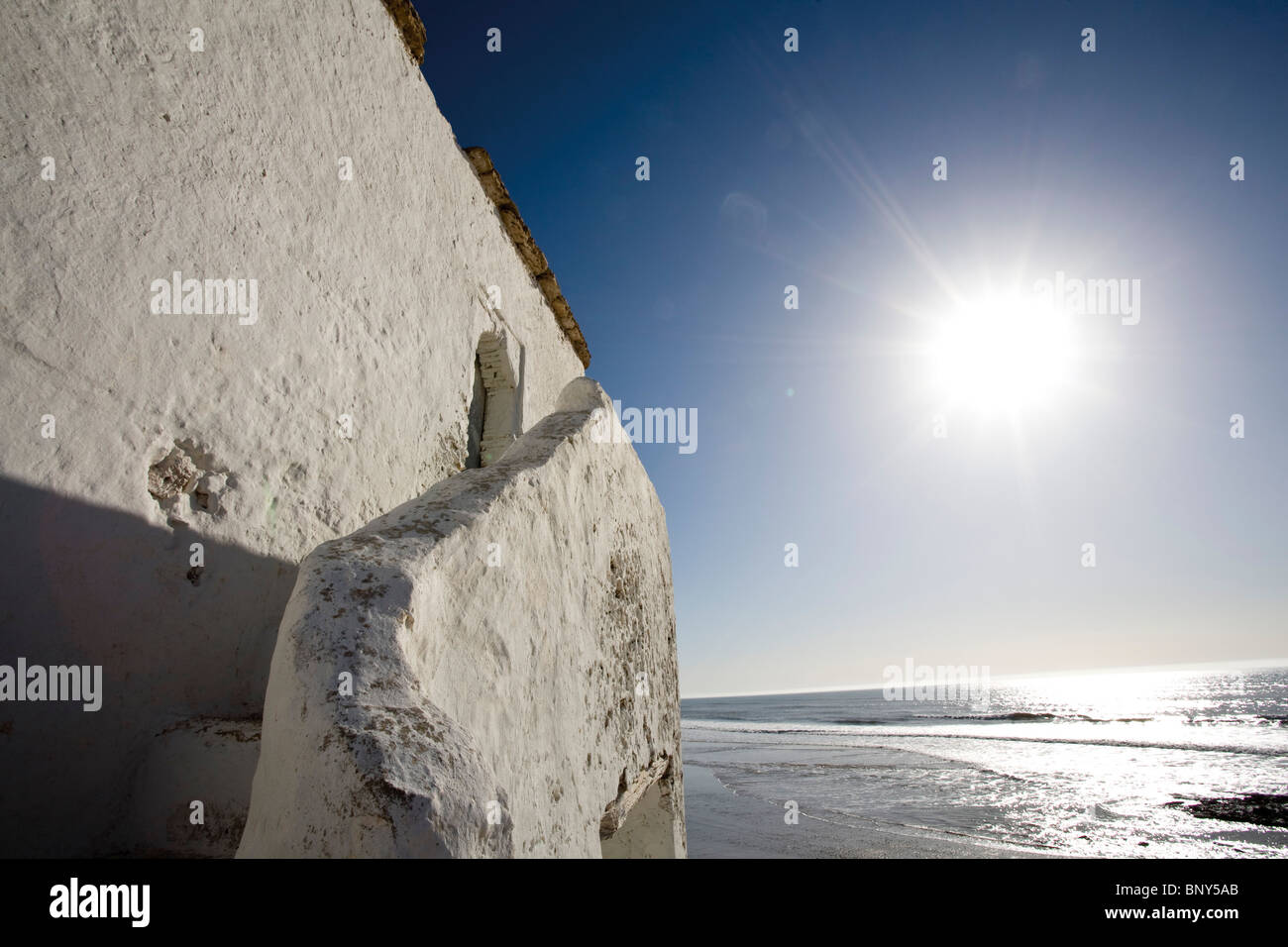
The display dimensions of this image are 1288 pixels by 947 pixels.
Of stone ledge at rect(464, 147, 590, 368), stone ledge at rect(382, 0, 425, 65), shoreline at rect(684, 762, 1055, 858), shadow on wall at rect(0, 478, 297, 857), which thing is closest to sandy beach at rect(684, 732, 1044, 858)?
shoreline at rect(684, 762, 1055, 858)

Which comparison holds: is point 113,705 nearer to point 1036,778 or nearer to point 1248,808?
point 1248,808

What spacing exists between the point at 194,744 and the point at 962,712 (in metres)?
52.8

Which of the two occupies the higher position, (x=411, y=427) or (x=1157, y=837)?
(x=411, y=427)

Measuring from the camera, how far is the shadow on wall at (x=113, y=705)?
6.77ft

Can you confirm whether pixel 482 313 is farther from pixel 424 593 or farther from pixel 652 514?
pixel 424 593

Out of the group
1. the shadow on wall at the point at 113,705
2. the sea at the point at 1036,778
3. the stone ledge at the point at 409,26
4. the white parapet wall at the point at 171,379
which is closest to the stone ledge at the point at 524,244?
the stone ledge at the point at 409,26

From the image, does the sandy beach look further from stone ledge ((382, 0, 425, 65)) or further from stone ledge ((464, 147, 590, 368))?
stone ledge ((382, 0, 425, 65))

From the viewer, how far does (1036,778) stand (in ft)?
57.4

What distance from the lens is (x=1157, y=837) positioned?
11.2 meters

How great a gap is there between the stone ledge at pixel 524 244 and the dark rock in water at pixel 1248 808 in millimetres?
14696

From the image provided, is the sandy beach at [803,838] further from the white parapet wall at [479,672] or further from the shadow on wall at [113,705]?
the shadow on wall at [113,705]

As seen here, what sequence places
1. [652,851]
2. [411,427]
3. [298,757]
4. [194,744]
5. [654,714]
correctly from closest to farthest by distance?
1. [298,757]
2. [194,744]
3. [411,427]
4. [654,714]
5. [652,851]

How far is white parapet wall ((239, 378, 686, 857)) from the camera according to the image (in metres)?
1.46
